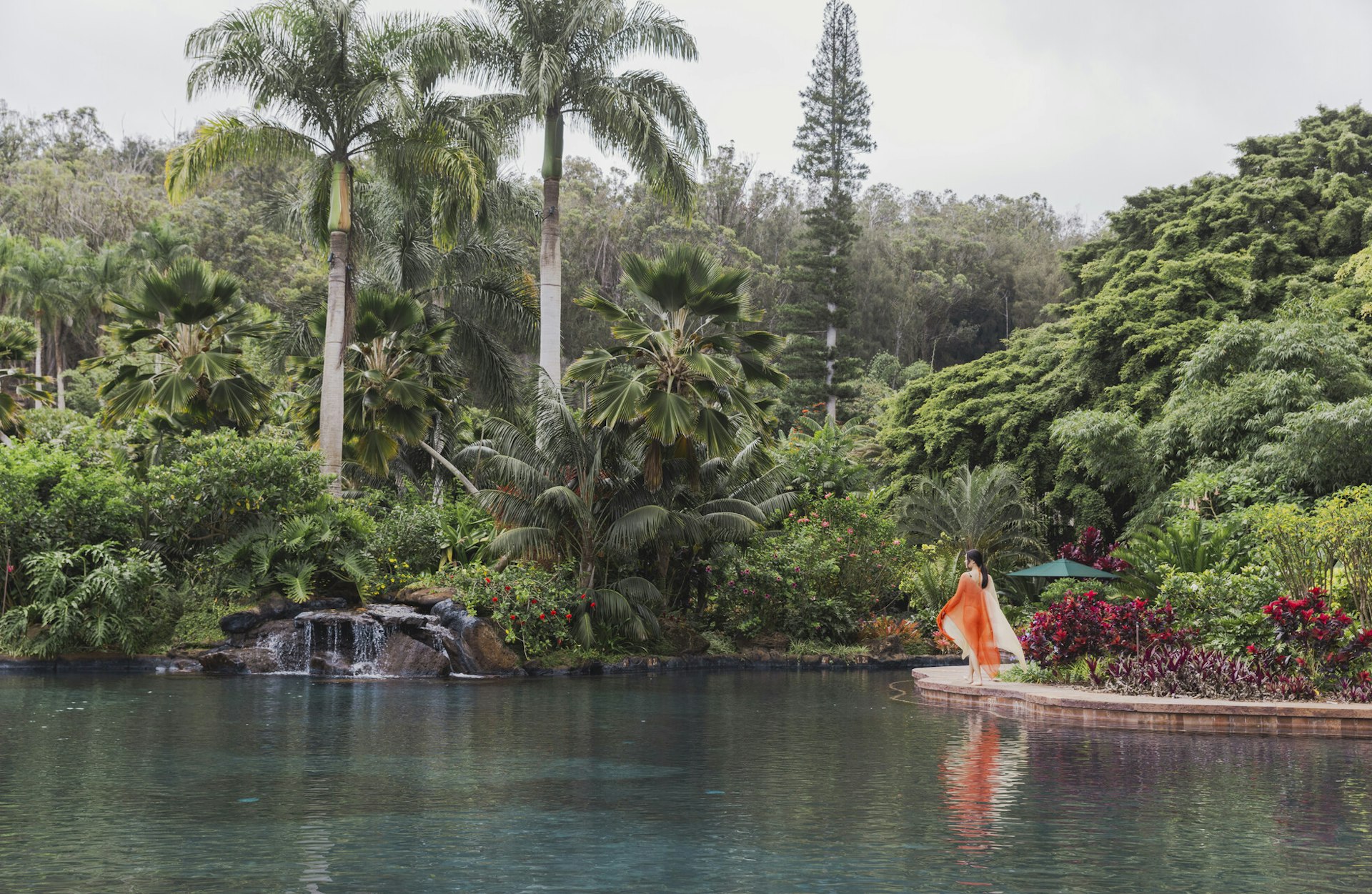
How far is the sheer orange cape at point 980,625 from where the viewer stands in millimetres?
15930

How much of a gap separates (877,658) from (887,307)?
4324 cm

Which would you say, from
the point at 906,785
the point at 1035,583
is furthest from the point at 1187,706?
the point at 1035,583

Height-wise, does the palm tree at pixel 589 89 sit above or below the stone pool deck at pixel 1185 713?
above

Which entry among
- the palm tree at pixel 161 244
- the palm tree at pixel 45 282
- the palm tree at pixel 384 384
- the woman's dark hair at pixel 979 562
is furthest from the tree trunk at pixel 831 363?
the woman's dark hair at pixel 979 562

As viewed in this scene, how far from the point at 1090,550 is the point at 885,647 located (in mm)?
6416

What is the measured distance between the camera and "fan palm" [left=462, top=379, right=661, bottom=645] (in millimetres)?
20781

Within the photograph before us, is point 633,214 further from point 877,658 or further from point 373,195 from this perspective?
point 877,658

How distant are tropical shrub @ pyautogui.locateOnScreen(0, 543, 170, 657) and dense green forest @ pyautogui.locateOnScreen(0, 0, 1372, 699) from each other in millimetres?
66

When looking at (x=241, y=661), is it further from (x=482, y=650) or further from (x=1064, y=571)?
(x=1064, y=571)

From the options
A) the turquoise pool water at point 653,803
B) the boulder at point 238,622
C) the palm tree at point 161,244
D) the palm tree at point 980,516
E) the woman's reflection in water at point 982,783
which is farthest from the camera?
the palm tree at point 161,244

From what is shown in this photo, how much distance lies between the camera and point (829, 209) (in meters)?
49.0

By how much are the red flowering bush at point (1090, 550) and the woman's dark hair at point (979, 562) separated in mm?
11563

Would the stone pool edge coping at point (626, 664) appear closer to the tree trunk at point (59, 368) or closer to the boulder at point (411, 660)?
the boulder at point (411, 660)

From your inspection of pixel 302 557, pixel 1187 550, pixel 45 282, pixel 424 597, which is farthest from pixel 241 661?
pixel 45 282
